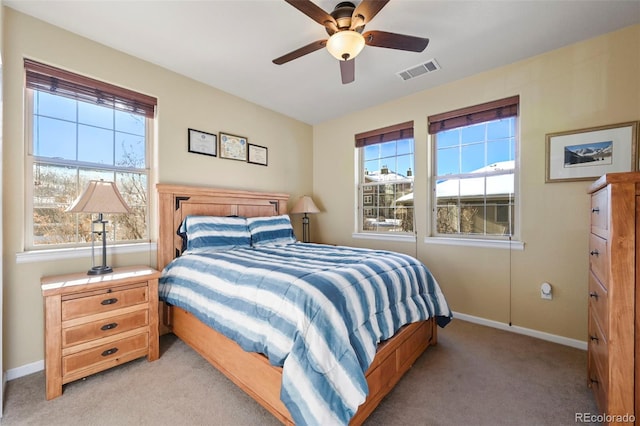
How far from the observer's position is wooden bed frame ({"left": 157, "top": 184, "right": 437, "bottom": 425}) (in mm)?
1504

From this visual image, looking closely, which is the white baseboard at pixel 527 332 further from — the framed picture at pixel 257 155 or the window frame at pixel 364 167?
the framed picture at pixel 257 155

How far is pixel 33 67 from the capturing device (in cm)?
204

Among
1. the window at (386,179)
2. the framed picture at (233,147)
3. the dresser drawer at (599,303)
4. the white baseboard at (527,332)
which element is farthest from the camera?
the window at (386,179)

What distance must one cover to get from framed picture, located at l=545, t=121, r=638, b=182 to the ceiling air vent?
1252 mm

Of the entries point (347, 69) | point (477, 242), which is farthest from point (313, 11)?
point (477, 242)

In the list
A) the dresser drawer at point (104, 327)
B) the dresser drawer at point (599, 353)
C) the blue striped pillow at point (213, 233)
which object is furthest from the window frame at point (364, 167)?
the dresser drawer at point (104, 327)

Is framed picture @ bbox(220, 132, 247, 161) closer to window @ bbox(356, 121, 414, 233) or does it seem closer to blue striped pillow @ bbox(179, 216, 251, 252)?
blue striped pillow @ bbox(179, 216, 251, 252)

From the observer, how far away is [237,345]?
173 cm

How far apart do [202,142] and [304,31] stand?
1.64 metres

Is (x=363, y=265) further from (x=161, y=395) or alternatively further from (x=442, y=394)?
(x=161, y=395)

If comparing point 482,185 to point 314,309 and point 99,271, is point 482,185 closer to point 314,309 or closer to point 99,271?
point 314,309

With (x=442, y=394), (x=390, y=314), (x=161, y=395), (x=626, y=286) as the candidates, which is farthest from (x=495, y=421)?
(x=161, y=395)

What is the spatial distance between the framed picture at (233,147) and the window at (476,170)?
7.61 ft

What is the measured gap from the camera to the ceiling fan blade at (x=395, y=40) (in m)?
1.78
